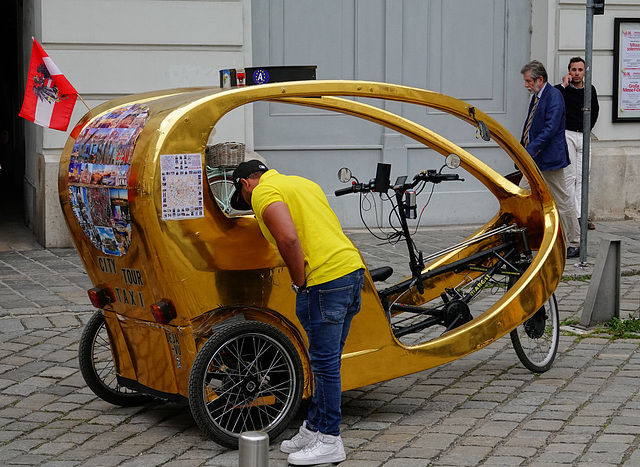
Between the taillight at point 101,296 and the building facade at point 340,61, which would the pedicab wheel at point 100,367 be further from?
the building facade at point 340,61

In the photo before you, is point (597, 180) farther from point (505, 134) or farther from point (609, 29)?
point (505, 134)

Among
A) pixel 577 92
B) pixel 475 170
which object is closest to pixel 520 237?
pixel 475 170

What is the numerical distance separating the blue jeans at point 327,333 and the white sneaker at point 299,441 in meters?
0.05

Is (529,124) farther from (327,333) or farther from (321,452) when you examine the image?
(321,452)

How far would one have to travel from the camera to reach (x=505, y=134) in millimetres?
5660

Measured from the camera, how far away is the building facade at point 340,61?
404 inches

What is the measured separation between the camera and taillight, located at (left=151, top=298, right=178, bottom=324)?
462cm

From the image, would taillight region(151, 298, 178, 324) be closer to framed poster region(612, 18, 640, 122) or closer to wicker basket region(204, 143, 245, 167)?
wicker basket region(204, 143, 245, 167)

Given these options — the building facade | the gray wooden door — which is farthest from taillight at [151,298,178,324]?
the gray wooden door

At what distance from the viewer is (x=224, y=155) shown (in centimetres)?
513

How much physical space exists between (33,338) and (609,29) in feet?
26.5

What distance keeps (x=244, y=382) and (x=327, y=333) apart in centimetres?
50

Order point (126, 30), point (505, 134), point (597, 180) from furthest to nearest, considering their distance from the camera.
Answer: point (597, 180), point (126, 30), point (505, 134)

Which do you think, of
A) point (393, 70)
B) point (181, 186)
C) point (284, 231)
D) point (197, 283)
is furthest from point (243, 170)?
point (393, 70)
